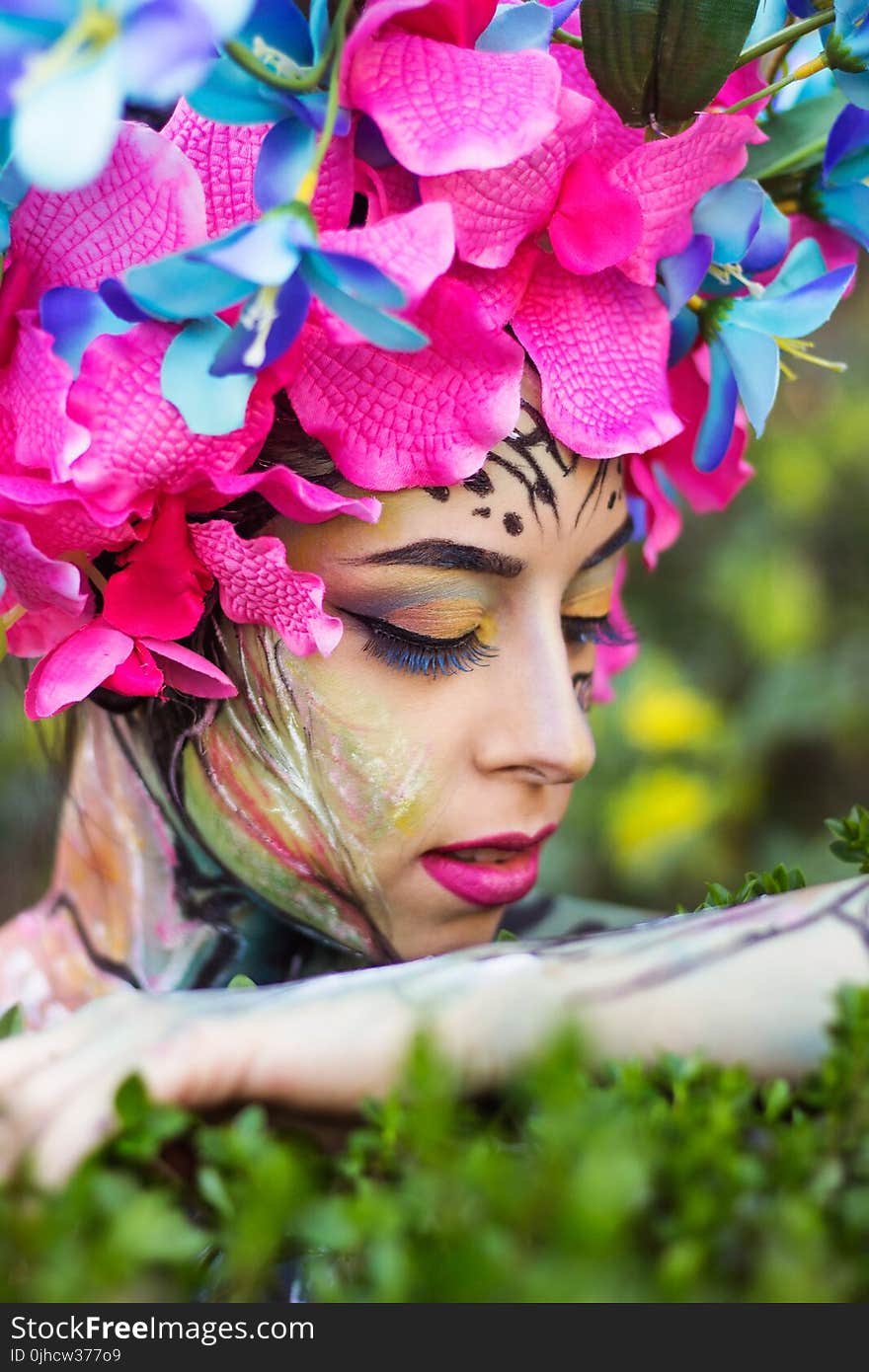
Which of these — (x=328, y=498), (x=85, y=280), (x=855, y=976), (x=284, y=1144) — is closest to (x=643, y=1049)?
(x=855, y=976)

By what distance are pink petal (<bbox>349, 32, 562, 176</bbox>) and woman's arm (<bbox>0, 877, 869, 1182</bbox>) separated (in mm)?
654

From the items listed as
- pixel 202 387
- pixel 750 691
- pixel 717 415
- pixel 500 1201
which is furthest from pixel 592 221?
pixel 750 691

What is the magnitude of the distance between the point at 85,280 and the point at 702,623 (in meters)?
3.11

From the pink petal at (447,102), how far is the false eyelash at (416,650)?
16.8 inches

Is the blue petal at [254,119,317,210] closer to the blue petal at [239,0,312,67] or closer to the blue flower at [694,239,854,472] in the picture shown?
the blue petal at [239,0,312,67]

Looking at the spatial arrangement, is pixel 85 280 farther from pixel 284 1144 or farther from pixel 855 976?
pixel 855 976

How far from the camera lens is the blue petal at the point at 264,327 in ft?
3.61

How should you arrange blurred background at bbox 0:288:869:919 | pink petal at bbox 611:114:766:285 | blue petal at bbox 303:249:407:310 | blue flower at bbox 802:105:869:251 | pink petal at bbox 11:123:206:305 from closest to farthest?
blue petal at bbox 303:249:407:310
pink petal at bbox 11:123:206:305
pink petal at bbox 611:114:766:285
blue flower at bbox 802:105:869:251
blurred background at bbox 0:288:869:919

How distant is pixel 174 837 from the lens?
158cm

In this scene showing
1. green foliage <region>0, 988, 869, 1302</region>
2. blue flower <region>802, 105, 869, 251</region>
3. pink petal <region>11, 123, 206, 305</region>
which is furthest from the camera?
blue flower <region>802, 105, 869, 251</region>

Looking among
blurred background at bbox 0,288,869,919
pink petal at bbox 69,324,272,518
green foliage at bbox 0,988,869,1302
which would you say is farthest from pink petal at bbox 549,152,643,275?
blurred background at bbox 0,288,869,919

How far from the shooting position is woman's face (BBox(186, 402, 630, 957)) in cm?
134

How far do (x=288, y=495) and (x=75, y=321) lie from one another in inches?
9.5

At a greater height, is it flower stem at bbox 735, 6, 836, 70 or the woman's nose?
flower stem at bbox 735, 6, 836, 70
